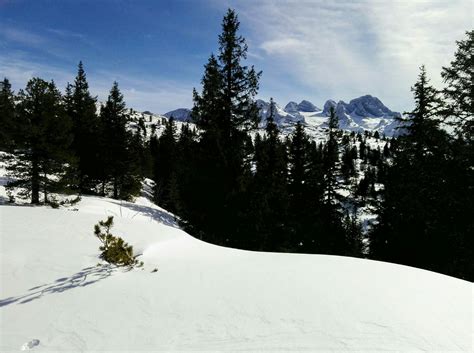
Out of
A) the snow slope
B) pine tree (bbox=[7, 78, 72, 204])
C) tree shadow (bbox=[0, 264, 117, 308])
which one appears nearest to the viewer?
the snow slope

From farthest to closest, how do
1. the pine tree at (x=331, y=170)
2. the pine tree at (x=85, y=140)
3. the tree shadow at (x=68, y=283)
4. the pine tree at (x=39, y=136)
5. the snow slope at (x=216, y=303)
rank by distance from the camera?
the pine tree at (x=85, y=140)
the pine tree at (x=331, y=170)
the pine tree at (x=39, y=136)
the tree shadow at (x=68, y=283)
the snow slope at (x=216, y=303)

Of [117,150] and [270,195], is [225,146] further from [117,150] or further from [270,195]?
[117,150]

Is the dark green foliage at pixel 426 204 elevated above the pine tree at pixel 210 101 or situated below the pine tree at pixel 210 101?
below

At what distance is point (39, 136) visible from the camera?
17672mm

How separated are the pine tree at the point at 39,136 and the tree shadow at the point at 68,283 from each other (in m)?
16.1

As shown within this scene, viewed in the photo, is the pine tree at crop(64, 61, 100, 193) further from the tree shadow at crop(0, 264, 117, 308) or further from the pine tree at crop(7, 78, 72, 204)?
the tree shadow at crop(0, 264, 117, 308)

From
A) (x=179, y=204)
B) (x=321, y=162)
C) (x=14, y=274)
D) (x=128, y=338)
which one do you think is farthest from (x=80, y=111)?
(x=128, y=338)

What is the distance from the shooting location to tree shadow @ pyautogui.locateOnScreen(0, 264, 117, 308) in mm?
3754

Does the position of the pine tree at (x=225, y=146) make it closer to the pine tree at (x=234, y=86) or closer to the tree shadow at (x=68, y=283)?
the pine tree at (x=234, y=86)

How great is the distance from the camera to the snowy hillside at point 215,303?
118 inches

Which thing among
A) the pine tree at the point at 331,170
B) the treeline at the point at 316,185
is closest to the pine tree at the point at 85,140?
the treeline at the point at 316,185

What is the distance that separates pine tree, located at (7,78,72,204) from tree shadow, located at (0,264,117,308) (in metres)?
16.1

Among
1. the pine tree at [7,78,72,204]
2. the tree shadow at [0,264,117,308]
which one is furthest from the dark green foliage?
the pine tree at [7,78,72,204]

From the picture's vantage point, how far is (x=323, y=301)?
12.5 ft
